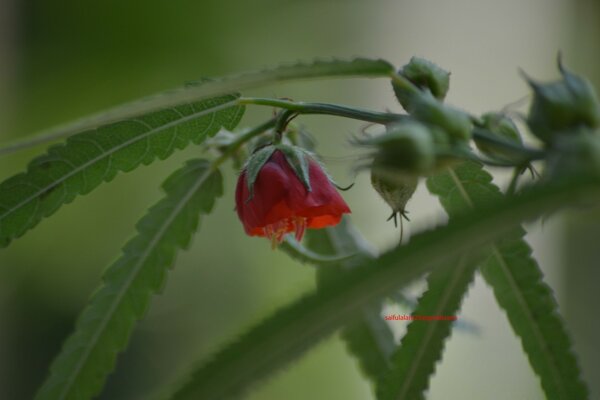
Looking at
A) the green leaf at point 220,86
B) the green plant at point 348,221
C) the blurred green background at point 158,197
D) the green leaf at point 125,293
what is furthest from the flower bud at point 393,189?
the blurred green background at point 158,197

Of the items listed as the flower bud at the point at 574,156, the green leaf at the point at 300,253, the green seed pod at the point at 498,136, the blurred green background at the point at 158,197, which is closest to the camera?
the flower bud at the point at 574,156

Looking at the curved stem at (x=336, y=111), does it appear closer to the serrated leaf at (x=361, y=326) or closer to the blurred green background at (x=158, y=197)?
the serrated leaf at (x=361, y=326)

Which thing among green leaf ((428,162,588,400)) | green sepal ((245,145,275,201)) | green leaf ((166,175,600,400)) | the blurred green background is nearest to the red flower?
green sepal ((245,145,275,201))

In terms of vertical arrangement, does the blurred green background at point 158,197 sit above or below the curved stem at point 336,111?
above

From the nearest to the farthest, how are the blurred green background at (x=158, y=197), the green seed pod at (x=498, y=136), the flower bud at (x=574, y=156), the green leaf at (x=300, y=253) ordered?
the flower bud at (x=574, y=156) < the green seed pod at (x=498, y=136) < the green leaf at (x=300, y=253) < the blurred green background at (x=158, y=197)

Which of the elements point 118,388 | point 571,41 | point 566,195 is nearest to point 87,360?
point 566,195

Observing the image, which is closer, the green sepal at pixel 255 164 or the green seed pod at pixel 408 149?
the green seed pod at pixel 408 149
